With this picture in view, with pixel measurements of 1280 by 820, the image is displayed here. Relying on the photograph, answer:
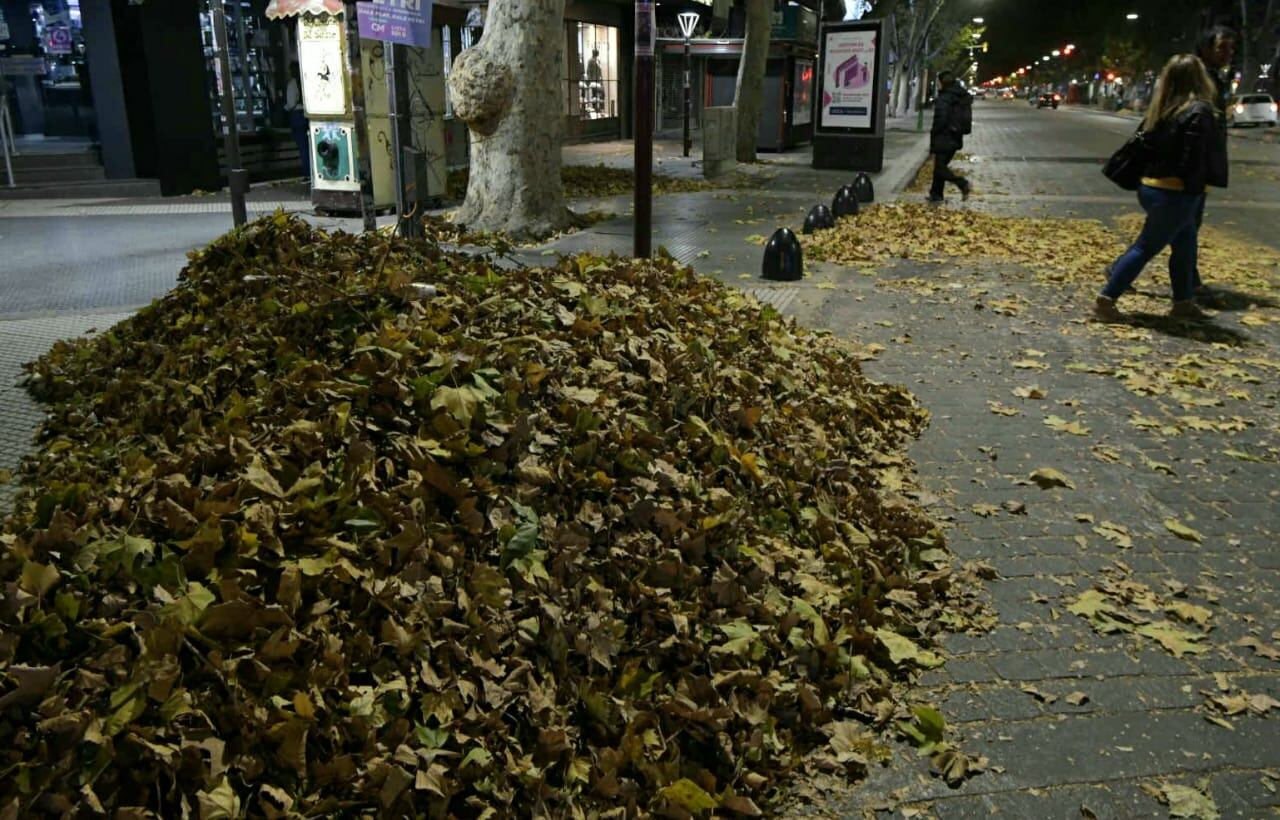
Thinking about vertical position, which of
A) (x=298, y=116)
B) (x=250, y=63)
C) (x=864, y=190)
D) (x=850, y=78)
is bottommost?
(x=864, y=190)

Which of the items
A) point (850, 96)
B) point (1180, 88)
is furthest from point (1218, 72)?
point (850, 96)

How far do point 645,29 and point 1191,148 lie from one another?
4140 millimetres

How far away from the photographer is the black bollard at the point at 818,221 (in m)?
12.1

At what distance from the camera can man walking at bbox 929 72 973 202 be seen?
14.6 metres

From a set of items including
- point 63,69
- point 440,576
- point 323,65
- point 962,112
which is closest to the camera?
point 440,576

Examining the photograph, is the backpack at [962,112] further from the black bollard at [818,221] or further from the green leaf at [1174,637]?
the green leaf at [1174,637]

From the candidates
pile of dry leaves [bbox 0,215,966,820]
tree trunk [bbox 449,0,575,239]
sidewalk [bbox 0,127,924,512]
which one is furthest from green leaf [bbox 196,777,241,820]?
tree trunk [bbox 449,0,575,239]

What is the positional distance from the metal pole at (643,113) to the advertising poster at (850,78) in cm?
1198

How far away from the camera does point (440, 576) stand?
303 centimetres

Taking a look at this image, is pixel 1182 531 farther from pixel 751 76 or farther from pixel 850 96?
pixel 751 76

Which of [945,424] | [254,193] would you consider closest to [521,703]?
[945,424]

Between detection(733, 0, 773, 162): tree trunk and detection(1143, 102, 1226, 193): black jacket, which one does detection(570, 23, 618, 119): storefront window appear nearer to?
detection(733, 0, 773, 162): tree trunk

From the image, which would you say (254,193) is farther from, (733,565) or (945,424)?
(733,565)

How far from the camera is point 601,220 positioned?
13.2m
